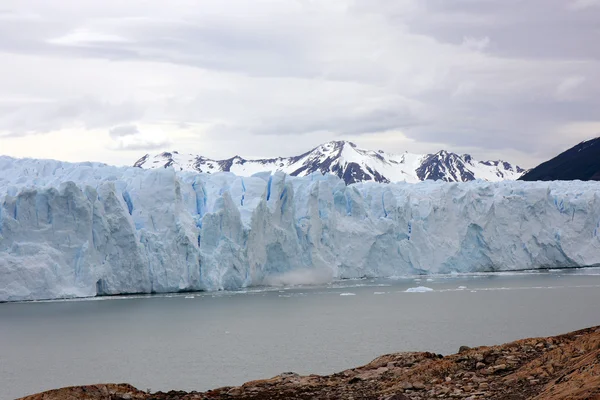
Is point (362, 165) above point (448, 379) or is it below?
above

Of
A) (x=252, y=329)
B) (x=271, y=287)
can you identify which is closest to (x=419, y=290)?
(x=271, y=287)

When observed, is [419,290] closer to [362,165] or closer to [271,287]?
[271,287]

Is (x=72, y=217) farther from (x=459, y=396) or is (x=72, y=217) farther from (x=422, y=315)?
(x=459, y=396)

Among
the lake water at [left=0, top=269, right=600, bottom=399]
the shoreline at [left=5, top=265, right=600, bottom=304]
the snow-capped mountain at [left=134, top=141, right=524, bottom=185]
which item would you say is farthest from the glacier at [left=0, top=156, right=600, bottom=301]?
the snow-capped mountain at [left=134, top=141, right=524, bottom=185]

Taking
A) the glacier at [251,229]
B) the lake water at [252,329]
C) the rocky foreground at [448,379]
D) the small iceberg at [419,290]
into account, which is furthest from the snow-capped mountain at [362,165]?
the rocky foreground at [448,379]

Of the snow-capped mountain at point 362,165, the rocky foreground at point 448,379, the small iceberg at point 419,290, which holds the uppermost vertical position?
the snow-capped mountain at point 362,165

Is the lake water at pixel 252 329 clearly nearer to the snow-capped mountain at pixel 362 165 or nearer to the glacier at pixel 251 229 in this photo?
the glacier at pixel 251 229
